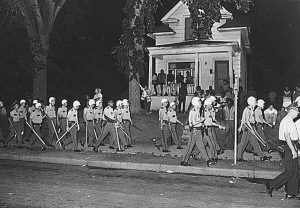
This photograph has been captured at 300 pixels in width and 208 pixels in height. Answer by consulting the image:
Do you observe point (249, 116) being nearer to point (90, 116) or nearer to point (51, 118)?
point (90, 116)

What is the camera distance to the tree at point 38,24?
22.8 meters

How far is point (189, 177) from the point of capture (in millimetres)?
11367

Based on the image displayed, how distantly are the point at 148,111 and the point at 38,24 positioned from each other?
739 cm

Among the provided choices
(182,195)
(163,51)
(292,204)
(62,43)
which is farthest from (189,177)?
(62,43)

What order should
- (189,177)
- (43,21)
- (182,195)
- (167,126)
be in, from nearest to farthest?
(182,195) < (189,177) < (167,126) < (43,21)

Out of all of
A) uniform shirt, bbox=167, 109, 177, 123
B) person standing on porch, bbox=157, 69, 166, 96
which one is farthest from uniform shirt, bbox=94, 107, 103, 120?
person standing on porch, bbox=157, 69, 166, 96

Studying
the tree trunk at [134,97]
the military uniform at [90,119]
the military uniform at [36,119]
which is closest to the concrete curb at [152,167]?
the military uniform at [36,119]

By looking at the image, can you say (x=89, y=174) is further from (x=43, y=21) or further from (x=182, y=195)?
(x=43, y=21)

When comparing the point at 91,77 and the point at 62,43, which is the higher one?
the point at 62,43

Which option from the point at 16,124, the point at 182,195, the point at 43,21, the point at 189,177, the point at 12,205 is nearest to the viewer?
the point at 12,205

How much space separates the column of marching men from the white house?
8.87 meters

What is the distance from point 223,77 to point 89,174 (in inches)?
641

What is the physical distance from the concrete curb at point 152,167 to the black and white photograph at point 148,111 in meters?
0.03

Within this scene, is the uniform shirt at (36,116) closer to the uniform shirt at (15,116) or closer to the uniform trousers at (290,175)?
the uniform shirt at (15,116)
